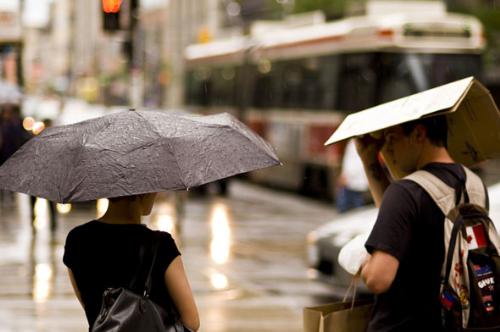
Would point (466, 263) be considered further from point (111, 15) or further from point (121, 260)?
point (111, 15)

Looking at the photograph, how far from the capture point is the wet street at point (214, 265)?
1140 cm

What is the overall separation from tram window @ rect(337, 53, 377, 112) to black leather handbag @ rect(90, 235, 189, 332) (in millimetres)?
20409

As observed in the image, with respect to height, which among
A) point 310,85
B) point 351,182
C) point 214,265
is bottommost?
point 214,265

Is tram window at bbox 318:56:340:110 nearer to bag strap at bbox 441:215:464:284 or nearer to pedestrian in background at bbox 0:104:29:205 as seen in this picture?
pedestrian in background at bbox 0:104:29:205

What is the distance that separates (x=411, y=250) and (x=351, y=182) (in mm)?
11961

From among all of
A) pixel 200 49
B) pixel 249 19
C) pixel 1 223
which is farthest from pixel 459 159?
pixel 249 19

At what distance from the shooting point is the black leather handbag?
13.9 ft

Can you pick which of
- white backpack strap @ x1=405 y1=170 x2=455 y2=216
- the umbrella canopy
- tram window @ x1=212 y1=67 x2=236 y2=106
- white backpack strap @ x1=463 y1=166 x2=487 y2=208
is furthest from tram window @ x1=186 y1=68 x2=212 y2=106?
white backpack strap @ x1=405 y1=170 x2=455 y2=216

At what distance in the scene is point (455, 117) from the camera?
4.84 metres

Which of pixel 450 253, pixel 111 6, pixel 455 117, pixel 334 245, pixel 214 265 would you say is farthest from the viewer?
pixel 111 6

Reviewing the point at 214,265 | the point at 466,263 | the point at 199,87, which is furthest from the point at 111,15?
the point at 466,263

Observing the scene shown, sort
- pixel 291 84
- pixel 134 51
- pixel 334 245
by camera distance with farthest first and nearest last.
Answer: pixel 291 84 < pixel 134 51 < pixel 334 245

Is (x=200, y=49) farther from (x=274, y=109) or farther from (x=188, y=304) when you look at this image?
(x=188, y=304)

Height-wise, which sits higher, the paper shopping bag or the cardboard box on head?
the cardboard box on head
